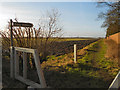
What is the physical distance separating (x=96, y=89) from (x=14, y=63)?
2.93m

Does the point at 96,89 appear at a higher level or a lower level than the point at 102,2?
lower

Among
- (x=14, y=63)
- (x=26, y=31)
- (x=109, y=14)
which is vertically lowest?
(x=14, y=63)

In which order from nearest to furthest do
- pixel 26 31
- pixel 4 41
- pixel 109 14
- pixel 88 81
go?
pixel 88 81 < pixel 26 31 < pixel 4 41 < pixel 109 14

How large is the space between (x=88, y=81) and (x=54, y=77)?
115 cm

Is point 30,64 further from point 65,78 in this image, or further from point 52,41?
point 65,78

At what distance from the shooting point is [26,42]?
579cm

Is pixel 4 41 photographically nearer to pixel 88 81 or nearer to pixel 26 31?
pixel 26 31

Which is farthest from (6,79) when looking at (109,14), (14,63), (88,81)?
(109,14)

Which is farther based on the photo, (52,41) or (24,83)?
(52,41)

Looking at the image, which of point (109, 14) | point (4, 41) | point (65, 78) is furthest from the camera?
point (109, 14)

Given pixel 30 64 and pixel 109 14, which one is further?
pixel 109 14

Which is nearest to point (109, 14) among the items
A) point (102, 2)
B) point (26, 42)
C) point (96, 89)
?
point (102, 2)

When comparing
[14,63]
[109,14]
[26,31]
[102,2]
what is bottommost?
[14,63]

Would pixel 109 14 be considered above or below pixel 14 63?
above
